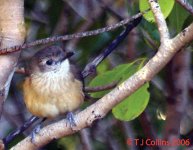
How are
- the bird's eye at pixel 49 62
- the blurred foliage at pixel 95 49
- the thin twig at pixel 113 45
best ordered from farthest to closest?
the blurred foliage at pixel 95 49 < the bird's eye at pixel 49 62 < the thin twig at pixel 113 45

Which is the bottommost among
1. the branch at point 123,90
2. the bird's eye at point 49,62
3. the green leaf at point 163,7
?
the branch at point 123,90

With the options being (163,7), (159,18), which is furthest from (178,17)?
(159,18)

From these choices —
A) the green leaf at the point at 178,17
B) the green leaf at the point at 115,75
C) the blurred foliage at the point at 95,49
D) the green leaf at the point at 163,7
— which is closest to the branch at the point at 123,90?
the green leaf at the point at 163,7

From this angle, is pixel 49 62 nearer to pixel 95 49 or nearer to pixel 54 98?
pixel 54 98

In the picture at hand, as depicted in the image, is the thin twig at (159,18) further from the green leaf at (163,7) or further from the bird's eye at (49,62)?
the bird's eye at (49,62)

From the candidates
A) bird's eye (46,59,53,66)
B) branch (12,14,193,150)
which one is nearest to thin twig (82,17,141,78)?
bird's eye (46,59,53,66)

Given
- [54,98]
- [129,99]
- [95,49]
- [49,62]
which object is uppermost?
[95,49]
